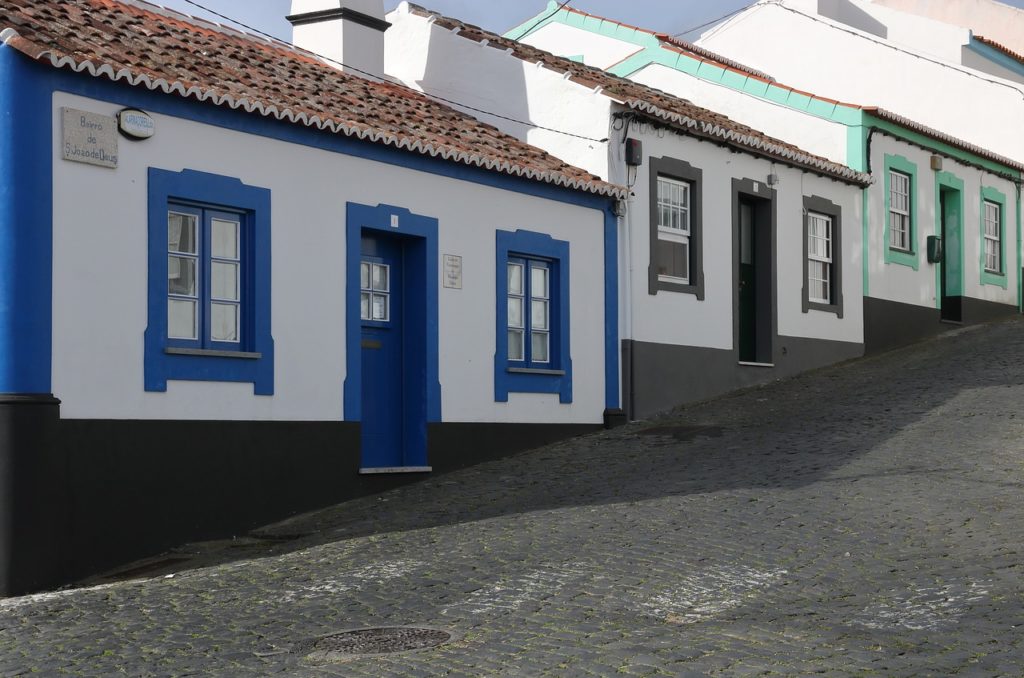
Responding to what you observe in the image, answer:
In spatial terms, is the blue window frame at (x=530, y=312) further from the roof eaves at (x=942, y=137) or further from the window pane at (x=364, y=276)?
the roof eaves at (x=942, y=137)

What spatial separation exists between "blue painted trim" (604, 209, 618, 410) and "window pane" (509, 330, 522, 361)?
1.44 metres

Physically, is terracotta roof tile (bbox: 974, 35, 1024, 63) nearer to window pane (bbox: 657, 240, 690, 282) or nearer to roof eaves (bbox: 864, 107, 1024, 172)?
roof eaves (bbox: 864, 107, 1024, 172)

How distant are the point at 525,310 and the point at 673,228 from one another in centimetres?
318

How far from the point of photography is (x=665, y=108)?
1683 centimetres

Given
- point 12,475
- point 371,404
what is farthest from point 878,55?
point 12,475

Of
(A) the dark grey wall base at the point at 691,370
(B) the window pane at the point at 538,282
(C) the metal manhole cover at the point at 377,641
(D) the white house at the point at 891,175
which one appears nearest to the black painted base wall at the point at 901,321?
(D) the white house at the point at 891,175

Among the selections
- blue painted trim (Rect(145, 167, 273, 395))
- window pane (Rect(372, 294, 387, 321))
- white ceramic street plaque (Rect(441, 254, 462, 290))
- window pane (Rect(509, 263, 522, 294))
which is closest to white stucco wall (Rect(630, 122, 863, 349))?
window pane (Rect(509, 263, 522, 294))

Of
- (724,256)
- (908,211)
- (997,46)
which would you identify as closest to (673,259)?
(724,256)

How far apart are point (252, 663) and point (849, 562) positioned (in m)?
4.16

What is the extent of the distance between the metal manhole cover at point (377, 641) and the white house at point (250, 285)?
3191mm

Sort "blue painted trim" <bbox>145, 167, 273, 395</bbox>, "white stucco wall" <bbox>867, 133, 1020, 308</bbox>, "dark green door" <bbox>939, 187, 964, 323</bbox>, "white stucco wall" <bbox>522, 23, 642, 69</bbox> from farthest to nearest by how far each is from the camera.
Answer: "dark green door" <bbox>939, 187, 964, 323</bbox>
"white stucco wall" <bbox>522, 23, 642, 69</bbox>
"white stucco wall" <bbox>867, 133, 1020, 308</bbox>
"blue painted trim" <bbox>145, 167, 273, 395</bbox>

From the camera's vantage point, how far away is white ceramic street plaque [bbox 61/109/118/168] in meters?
10.1

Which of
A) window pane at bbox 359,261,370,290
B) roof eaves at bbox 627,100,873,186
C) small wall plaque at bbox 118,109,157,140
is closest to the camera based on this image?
small wall plaque at bbox 118,109,157,140

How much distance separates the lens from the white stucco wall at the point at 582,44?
75.4 feet
